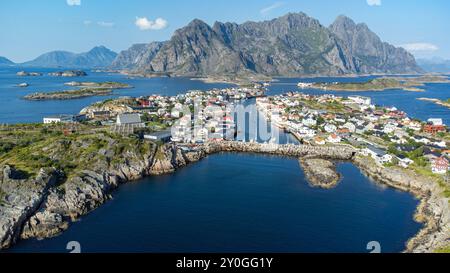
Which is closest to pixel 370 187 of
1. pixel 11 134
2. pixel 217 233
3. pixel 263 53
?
pixel 217 233

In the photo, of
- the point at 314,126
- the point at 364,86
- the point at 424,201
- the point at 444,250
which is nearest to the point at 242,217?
the point at 444,250

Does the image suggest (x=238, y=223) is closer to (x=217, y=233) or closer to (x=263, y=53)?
(x=217, y=233)

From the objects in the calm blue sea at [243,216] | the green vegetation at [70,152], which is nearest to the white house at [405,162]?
the calm blue sea at [243,216]

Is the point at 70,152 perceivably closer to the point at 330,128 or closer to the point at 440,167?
the point at 440,167

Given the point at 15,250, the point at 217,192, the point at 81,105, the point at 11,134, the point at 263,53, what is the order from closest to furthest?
the point at 15,250, the point at 217,192, the point at 11,134, the point at 81,105, the point at 263,53

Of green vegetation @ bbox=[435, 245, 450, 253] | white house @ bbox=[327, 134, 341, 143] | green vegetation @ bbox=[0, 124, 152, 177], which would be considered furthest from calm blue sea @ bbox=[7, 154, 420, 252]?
white house @ bbox=[327, 134, 341, 143]

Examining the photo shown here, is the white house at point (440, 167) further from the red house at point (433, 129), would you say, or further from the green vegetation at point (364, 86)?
the green vegetation at point (364, 86)
